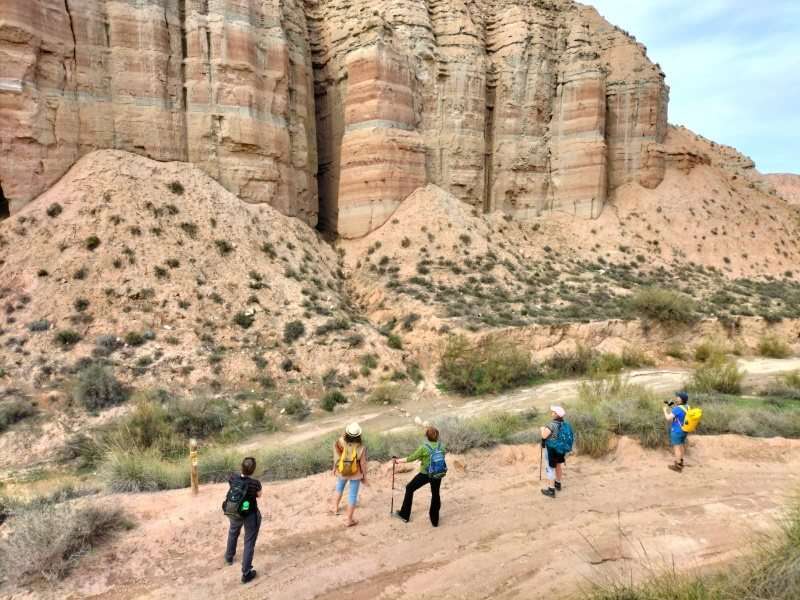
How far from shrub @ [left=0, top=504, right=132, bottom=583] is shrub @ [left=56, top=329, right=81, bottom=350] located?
1137 centimetres

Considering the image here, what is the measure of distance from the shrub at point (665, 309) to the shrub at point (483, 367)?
696cm

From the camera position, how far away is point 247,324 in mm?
18672

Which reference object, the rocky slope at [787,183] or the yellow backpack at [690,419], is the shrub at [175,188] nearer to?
the yellow backpack at [690,419]

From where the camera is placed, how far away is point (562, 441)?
7.72 metres

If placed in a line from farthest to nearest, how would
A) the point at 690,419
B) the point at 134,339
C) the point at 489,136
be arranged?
the point at 489,136, the point at 134,339, the point at 690,419

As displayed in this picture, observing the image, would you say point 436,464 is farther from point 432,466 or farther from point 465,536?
point 465,536

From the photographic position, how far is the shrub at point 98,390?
13672mm

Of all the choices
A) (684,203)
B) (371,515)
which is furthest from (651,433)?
(684,203)

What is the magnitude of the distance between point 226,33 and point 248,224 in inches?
367

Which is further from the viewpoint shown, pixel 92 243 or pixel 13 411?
pixel 92 243

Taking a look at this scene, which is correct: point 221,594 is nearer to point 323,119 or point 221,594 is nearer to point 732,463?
point 732,463

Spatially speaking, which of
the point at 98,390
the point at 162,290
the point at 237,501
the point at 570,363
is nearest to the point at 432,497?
the point at 237,501

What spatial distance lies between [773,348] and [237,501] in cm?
2359

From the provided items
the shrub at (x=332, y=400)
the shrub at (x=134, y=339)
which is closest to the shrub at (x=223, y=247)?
the shrub at (x=134, y=339)
